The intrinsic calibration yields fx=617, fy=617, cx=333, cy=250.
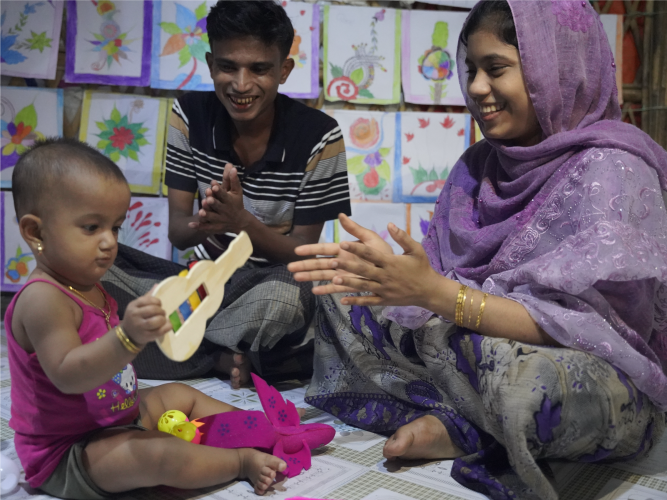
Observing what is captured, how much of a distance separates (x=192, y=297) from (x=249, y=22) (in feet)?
3.09

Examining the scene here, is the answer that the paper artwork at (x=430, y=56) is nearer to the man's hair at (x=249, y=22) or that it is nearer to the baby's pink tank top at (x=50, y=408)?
the man's hair at (x=249, y=22)

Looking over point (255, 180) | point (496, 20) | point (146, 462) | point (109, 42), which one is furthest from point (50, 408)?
point (109, 42)

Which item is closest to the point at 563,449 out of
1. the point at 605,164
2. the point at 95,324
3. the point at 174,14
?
the point at 605,164

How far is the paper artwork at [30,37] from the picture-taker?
7.27 ft

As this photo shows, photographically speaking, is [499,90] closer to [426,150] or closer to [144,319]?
[144,319]

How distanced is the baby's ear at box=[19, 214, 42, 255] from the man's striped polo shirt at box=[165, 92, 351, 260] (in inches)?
33.6

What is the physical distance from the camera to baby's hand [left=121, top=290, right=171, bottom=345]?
0.82 metres

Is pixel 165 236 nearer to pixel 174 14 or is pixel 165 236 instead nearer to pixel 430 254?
pixel 174 14

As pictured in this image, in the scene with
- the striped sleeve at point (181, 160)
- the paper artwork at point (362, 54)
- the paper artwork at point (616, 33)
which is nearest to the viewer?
the striped sleeve at point (181, 160)

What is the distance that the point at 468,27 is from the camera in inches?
51.5

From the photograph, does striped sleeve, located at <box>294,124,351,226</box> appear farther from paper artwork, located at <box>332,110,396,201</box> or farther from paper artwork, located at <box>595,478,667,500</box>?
paper artwork, located at <box>595,478,667,500</box>

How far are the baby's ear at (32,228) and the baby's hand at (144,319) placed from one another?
24cm

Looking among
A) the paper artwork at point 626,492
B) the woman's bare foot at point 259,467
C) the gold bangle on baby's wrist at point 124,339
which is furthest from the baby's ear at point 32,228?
the paper artwork at point 626,492

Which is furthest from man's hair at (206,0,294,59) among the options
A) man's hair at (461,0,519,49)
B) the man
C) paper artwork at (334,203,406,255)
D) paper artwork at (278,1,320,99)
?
paper artwork at (334,203,406,255)
